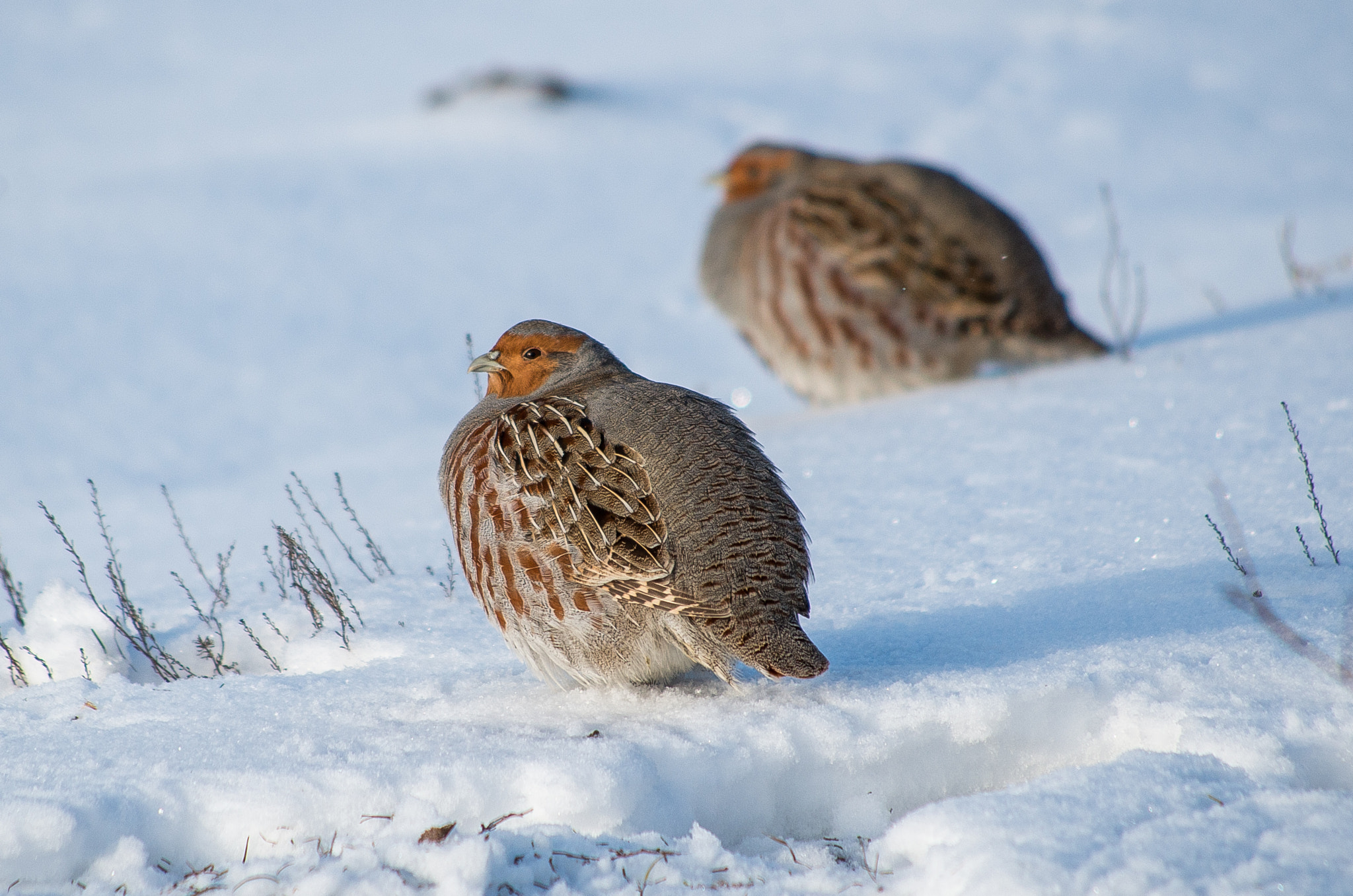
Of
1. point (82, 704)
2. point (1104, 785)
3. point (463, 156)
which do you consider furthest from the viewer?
Answer: point (463, 156)

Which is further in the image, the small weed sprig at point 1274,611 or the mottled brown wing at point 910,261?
the mottled brown wing at point 910,261

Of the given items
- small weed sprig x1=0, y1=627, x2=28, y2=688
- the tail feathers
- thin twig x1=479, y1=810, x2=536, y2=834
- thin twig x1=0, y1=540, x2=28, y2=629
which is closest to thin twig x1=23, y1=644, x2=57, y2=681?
small weed sprig x1=0, y1=627, x2=28, y2=688

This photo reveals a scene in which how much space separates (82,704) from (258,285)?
7646 mm

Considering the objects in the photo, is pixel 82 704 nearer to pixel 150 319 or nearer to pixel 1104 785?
pixel 1104 785

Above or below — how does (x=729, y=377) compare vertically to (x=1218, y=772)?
above

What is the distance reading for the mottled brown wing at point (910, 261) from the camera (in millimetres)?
6488

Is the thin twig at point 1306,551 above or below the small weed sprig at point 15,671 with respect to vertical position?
below

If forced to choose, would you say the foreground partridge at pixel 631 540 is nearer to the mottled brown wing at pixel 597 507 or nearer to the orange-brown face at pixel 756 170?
the mottled brown wing at pixel 597 507

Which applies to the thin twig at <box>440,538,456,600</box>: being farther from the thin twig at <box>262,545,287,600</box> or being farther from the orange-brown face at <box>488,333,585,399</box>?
the orange-brown face at <box>488,333,585,399</box>

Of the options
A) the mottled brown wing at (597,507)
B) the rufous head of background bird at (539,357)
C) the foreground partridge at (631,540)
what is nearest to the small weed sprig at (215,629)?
the foreground partridge at (631,540)

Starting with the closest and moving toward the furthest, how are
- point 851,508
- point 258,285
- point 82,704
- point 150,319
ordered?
point 82,704, point 851,508, point 150,319, point 258,285

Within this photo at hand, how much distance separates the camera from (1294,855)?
6.19 feet

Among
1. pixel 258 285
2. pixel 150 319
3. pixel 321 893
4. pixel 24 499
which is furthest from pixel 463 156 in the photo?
pixel 321 893

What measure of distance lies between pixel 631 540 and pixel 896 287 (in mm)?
4217
